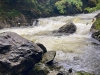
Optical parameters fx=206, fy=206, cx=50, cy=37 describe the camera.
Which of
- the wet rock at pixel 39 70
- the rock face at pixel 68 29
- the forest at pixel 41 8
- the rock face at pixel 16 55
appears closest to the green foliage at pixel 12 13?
the forest at pixel 41 8

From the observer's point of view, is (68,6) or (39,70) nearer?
(39,70)

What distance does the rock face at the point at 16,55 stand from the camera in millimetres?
9406

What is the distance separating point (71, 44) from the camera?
14.6m

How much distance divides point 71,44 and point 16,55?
5638 mm

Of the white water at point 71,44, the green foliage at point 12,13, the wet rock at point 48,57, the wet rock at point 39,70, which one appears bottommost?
the white water at point 71,44

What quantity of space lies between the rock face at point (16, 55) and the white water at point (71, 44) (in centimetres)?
189

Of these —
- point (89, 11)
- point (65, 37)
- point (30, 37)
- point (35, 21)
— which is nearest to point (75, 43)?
point (65, 37)

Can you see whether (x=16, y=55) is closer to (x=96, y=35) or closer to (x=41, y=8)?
(x=96, y=35)

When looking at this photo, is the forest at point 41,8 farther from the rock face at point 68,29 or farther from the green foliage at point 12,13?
the rock face at point 68,29

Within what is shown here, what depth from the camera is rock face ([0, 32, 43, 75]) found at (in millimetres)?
9406

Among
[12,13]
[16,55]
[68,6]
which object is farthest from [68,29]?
[68,6]

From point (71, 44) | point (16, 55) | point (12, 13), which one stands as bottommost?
point (71, 44)

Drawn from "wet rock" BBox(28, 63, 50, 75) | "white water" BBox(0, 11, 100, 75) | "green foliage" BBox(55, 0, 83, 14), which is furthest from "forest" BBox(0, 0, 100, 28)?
"wet rock" BBox(28, 63, 50, 75)

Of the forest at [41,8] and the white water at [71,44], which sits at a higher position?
the forest at [41,8]
